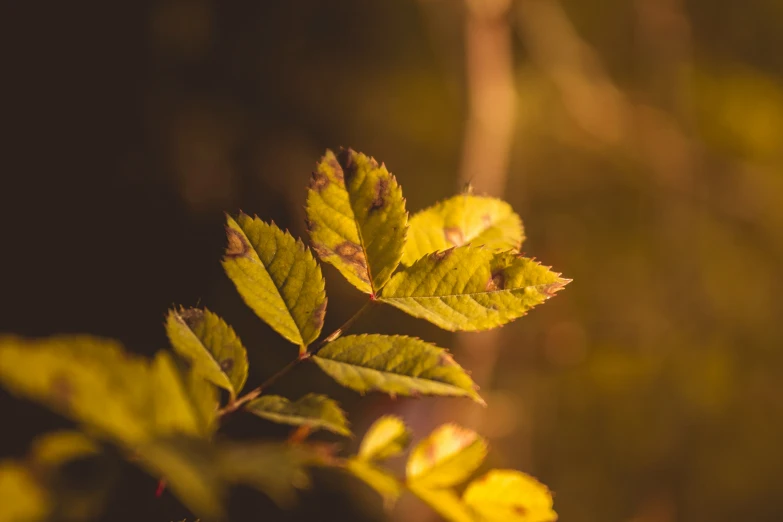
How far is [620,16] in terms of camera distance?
2.31 meters

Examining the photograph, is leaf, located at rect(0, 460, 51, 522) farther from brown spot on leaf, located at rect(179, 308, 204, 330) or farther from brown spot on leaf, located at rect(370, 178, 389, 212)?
brown spot on leaf, located at rect(370, 178, 389, 212)

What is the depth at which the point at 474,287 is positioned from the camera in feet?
1.60

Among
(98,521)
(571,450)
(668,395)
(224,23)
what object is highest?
(224,23)

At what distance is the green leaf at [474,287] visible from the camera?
0.47 m

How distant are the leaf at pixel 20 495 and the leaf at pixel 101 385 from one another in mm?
50

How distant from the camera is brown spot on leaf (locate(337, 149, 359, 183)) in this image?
1.65ft

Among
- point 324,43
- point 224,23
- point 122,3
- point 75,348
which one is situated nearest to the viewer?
point 75,348

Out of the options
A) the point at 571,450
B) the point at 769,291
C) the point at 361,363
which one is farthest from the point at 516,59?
the point at 361,363

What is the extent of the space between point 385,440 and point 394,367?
0.13m

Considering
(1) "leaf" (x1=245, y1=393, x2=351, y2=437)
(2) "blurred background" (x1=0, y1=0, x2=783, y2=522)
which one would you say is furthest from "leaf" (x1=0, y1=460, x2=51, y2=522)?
(2) "blurred background" (x1=0, y1=0, x2=783, y2=522)

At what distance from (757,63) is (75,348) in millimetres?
2907

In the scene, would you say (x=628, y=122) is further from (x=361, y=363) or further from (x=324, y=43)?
(x=361, y=363)

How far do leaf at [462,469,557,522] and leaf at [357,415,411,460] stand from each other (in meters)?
0.09

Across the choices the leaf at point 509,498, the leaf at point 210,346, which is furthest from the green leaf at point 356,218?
the leaf at point 509,498
